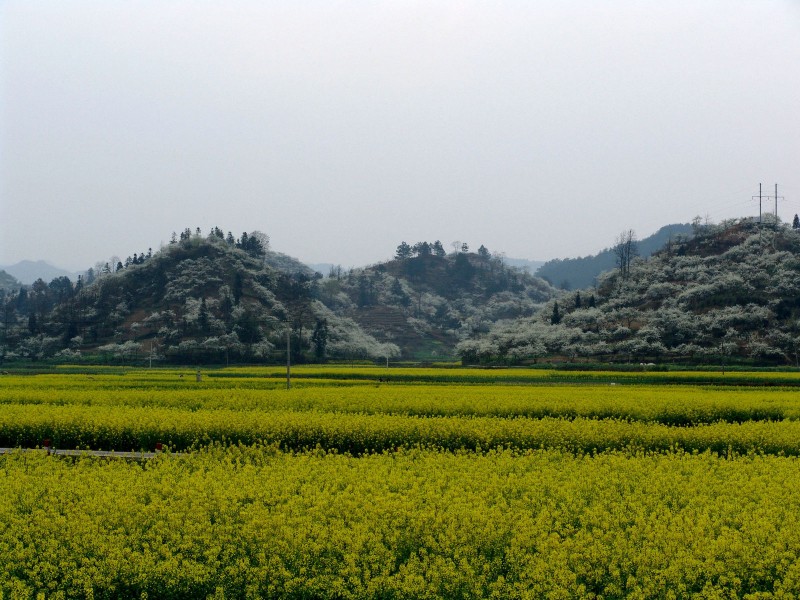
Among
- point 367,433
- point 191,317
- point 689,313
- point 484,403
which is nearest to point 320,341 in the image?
point 191,317

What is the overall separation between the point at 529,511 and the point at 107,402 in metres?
31.4

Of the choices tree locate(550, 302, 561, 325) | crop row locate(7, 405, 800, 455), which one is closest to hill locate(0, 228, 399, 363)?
tree locate(550, 302, 561, 325)

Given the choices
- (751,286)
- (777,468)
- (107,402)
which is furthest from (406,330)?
(777,468)

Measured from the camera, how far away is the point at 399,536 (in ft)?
33.7

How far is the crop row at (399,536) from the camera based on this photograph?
8953 mm

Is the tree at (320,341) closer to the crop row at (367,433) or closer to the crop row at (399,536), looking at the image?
the crop row at (367,433)

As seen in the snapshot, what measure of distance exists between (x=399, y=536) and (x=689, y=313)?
121902mm

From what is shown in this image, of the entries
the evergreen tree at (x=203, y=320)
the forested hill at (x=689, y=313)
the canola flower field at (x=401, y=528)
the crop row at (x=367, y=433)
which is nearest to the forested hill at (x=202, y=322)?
the evergreen tree at (x=203, y=320)

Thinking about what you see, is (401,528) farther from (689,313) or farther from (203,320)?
(203,320)

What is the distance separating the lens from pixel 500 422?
Result: 25469 mm

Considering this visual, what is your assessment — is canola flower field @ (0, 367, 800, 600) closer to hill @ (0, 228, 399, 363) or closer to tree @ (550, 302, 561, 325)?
hill @ (0, 228, 399, 363)

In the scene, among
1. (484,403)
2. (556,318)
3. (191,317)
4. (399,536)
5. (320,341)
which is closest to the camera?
(399,536)

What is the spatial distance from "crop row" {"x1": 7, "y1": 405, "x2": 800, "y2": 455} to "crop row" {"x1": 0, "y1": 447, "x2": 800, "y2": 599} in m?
9.05

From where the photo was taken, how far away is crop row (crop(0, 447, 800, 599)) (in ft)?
29.4
